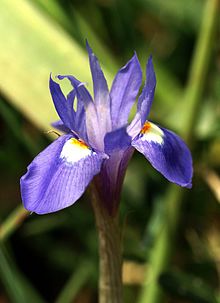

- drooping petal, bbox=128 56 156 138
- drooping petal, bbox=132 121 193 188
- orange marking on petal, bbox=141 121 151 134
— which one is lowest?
drooping petal, bbox=132 121 193 188

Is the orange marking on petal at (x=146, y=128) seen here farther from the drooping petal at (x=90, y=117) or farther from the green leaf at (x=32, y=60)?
the green leaf at (x=32, y=60)

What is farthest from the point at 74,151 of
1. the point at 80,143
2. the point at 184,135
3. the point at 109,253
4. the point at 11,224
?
the point at 184,135

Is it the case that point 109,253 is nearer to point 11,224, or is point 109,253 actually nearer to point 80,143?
point 80,143

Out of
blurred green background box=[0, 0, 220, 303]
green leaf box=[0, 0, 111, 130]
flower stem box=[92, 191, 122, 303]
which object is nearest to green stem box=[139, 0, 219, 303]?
blurred green background box=[0, 0, 220, 303]

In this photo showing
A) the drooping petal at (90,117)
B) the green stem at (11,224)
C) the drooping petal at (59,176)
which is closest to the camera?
A: the drooping petal at (59,176)

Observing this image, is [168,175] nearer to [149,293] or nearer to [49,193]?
[49,193]

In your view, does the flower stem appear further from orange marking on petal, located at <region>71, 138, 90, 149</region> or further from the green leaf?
the green leaf

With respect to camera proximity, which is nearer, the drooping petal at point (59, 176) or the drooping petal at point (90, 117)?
the drooping petal at point (59, 176)

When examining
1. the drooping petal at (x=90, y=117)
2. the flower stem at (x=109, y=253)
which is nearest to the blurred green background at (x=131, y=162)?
the flower stem at (x=109, y=253)
